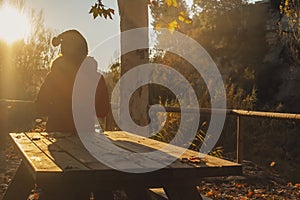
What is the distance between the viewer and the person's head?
4.34 meters

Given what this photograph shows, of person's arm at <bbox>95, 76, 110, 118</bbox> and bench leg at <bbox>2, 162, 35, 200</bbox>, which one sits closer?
bench leg at <bbox>2, 162, 35, 200</bbox>

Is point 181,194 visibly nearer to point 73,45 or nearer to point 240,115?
point 73,45

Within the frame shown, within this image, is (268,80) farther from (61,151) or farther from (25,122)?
(61,151)

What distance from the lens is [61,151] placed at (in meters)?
3.26

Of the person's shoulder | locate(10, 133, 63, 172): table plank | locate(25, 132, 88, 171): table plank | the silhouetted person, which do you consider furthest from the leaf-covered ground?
locate(10, 133, 63, 172): table plank

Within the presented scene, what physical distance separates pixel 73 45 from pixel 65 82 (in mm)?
331

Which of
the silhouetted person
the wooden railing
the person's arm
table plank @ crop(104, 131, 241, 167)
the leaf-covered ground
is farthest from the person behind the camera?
the wooden railing

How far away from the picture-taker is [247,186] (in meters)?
7.07

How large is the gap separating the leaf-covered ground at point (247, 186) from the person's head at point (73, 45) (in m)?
2.23

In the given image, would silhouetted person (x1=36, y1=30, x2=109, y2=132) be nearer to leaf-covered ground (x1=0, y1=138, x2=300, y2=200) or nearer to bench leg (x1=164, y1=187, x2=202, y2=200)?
bench leg (x1=164, y1=187, x2=202, y2=200)

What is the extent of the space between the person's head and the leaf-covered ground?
223 centimetres

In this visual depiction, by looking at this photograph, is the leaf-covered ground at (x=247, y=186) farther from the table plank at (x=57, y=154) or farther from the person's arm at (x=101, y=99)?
the table plank at (x=57, y=154)

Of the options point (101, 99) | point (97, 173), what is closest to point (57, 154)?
point (97, 173)

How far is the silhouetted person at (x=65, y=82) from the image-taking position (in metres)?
4.37
